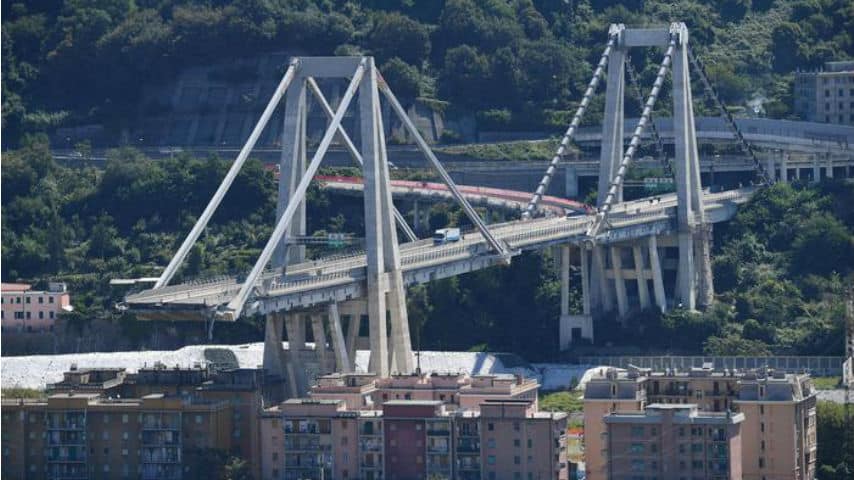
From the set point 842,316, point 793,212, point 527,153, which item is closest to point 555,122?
point 527,153

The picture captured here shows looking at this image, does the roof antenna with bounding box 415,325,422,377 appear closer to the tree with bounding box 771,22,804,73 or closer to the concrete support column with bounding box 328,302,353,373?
the concrete support column with bounding box 328,302,353,373

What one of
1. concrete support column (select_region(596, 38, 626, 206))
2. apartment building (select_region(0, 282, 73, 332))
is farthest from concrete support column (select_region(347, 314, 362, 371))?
concrete support column (select_region(596, 38, 626, 206))

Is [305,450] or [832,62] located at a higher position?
[832,62]

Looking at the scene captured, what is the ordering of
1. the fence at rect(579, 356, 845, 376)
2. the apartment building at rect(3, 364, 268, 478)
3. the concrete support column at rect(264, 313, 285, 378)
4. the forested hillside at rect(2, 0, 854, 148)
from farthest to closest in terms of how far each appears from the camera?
1. the forested hillside at rect(2, 0, 854, 148)
2. the fence at rect(579, 356, 845, 376)
3. the concrete support column at rect(264, 313, 285, 378)
4. the apartment building at rect(3, 364, 268, 478)

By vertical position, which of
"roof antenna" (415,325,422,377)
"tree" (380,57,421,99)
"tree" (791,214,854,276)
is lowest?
"roof antenna" (415,325,422,377)

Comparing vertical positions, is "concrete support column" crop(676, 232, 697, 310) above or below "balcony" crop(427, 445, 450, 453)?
above

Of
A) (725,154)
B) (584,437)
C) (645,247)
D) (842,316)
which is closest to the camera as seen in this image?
(584,437)

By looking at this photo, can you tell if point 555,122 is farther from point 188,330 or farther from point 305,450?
point 305,450
